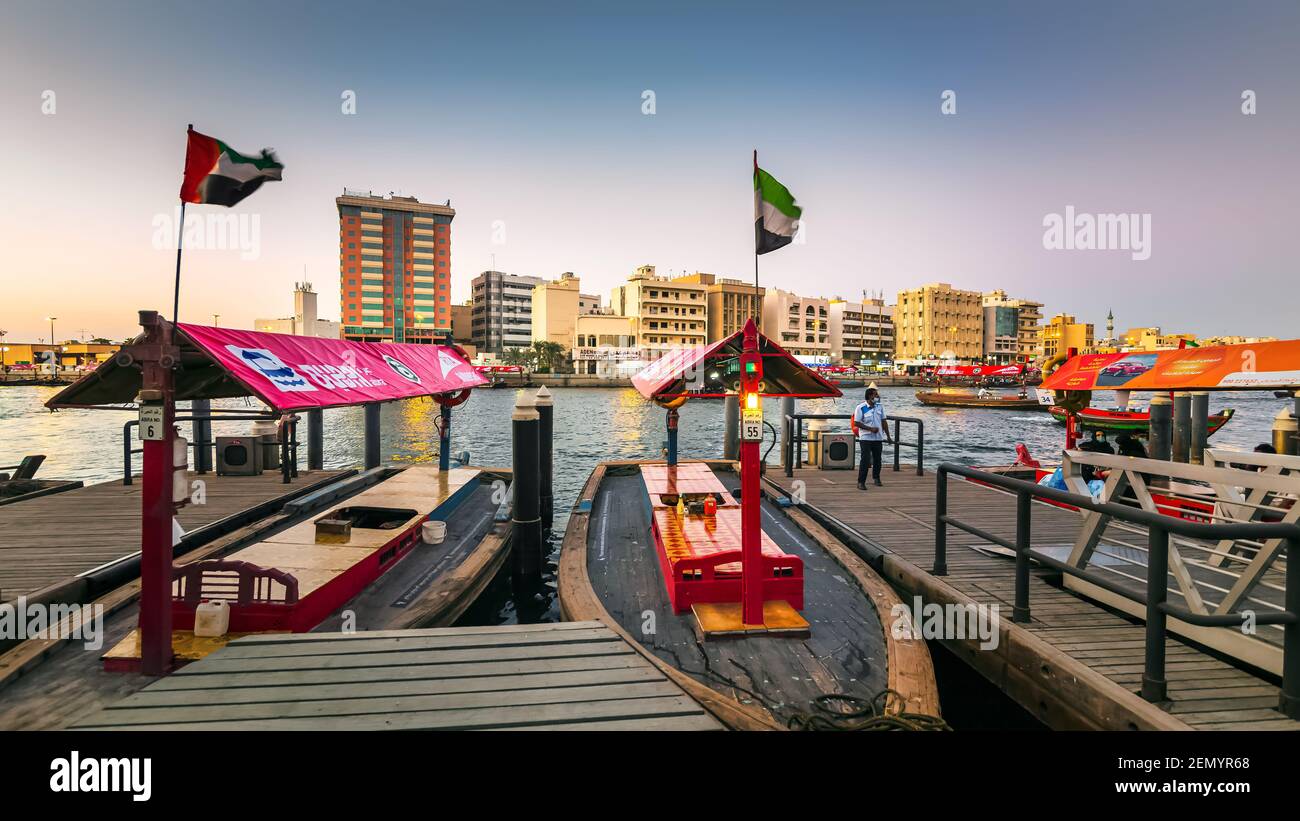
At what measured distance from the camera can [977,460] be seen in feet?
112

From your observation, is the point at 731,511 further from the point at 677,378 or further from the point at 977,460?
the point at 977,460

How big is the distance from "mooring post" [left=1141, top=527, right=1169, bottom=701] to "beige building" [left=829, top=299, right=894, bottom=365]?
148 m

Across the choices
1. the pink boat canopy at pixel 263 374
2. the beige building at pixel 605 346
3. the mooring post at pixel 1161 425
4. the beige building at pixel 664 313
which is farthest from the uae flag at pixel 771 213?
the beige building at pixel 664 313

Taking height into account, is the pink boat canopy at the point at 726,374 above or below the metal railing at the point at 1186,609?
above

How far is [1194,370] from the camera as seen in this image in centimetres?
863

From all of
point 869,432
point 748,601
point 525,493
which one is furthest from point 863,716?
point 869,432

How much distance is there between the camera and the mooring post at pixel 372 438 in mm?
16641

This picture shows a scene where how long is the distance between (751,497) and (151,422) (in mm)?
5481

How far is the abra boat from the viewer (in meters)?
5.18

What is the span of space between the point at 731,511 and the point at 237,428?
167ft

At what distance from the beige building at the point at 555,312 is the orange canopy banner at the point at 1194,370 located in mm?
121711

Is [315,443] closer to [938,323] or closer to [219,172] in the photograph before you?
[219,172]

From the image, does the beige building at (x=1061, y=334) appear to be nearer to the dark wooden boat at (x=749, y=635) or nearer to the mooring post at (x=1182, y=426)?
the mooring post at (x=1182, y=426)

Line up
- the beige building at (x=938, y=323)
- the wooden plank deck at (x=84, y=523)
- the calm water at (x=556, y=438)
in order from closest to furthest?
the wooden plank deck at (x=84, y=523), the calm water at (x=556, y=438), the beige building at (x=938, y=323)
